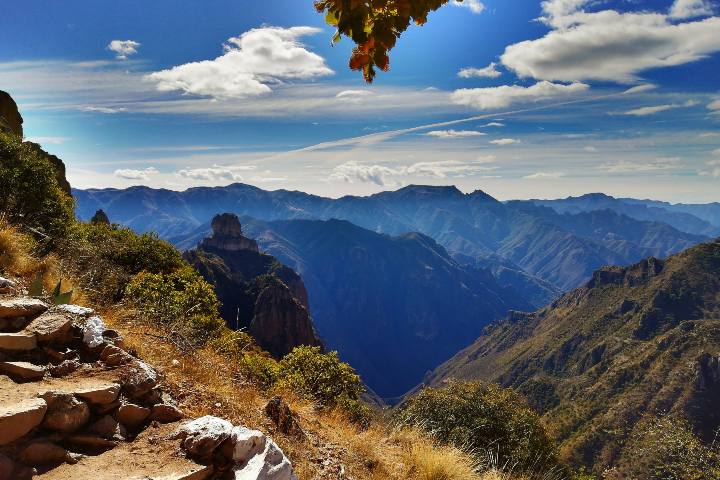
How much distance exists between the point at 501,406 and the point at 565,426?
5021 inches

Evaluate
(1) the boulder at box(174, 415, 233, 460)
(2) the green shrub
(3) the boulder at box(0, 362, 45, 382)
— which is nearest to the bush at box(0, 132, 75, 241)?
(3) the boulder at box(0, 362, 45, 382)

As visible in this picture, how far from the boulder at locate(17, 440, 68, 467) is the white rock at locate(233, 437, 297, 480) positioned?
2.18m

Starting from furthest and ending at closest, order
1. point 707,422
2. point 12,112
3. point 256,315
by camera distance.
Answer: point 256,315, point 707,422, point 12,112

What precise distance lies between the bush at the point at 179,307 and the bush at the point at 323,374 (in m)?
3.69

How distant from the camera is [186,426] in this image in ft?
20.6

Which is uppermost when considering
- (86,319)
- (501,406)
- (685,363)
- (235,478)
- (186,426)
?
(86,319)

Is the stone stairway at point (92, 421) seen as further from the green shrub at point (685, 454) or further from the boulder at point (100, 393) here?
the green shrub at point (685, 454)

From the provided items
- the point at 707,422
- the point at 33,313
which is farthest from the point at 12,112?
the point at 707,422

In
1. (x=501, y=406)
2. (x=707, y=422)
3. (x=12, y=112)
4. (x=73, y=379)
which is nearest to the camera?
(x=73, y=379)

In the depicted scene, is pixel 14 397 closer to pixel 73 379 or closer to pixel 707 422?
pixel 73 379

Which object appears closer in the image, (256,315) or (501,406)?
(501,406)

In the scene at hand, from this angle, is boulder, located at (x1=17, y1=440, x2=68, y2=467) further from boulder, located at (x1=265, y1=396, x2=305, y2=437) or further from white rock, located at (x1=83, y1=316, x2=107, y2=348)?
boulder, located at (x1=265, y1=396, x2=305, y2=437)

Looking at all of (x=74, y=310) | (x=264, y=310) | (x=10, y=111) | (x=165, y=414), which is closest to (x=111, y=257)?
(x=74, y=310)

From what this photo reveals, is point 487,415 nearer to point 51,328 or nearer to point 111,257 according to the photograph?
point 111,257
